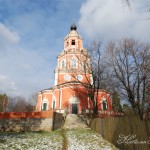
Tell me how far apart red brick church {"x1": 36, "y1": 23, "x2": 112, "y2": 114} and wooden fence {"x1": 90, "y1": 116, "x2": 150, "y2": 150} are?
14.2 meters

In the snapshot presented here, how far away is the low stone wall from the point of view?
2061 centimetres

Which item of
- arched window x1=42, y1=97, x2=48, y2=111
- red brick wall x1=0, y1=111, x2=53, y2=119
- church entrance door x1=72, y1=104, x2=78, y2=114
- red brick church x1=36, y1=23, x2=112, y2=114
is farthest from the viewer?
arched window x1=42, y1=97, x2=48, y2=111

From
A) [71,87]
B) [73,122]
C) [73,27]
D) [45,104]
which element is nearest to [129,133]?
[73,122]

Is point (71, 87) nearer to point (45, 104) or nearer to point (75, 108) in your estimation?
A: point (75, 108)

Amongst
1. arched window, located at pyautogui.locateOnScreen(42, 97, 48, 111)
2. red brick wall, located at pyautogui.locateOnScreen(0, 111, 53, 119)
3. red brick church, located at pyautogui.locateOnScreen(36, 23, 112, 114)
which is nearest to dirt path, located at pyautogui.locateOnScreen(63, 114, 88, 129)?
red brick wall, located at pyautogui.locateOnScreen(0, 111, 53, 119)

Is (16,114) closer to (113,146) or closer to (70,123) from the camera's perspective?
(70,123)

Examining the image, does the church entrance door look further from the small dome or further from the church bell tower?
the small dome

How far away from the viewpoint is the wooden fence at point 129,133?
9223 millimetres

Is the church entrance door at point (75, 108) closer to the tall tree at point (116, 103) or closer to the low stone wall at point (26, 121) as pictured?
the tall tree at point (116, 103)

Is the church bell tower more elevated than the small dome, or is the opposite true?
the small dome

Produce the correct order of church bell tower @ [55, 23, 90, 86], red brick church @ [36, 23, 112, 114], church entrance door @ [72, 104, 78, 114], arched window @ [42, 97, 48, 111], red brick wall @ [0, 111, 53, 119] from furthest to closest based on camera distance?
church bell tower @ [55, 23, 90, 86], arched window @ [42, 97, 48, 111], red brick church @ [36, 23, 112, 114], church entrance door @ [72, 104, 78, 114], red brick wall @ [0, 111, 53, 119]

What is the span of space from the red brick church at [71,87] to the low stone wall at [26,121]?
Result: 8032mm

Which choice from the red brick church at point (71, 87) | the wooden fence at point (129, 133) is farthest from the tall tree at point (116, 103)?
the wooden fence at point (129, 133)

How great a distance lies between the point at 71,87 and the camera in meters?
31.0
